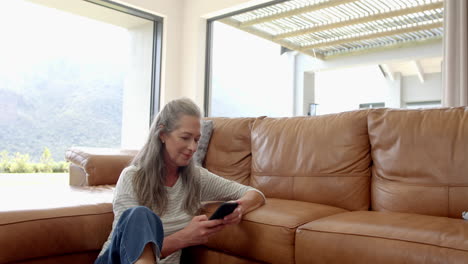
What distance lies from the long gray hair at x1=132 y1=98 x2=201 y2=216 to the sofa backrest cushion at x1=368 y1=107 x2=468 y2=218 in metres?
0.89

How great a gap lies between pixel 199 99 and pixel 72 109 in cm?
128

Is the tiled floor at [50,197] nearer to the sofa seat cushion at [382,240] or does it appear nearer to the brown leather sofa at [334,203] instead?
the brown leather sofa at [334,203]

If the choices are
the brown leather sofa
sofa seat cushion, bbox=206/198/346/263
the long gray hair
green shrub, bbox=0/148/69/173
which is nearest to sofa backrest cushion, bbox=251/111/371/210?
the brown leather sofa

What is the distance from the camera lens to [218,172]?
94.7 inches

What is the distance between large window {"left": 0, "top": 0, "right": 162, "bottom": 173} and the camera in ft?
10.5

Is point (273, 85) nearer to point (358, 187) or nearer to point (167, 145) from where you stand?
point (358, 187)

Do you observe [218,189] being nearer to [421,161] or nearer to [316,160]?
[316,160]

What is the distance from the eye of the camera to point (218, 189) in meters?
1.72

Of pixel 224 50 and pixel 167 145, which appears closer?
pixel 167 145

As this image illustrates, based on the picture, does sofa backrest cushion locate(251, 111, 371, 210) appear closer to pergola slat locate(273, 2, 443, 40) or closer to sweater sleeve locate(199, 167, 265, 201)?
sweater sleeve locate(199, 167, 265, 201)

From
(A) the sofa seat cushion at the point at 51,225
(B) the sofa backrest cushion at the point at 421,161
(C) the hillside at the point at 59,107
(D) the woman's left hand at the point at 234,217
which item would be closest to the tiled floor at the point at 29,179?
(C) the hillside at the point at 59,107

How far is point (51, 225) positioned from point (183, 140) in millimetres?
646

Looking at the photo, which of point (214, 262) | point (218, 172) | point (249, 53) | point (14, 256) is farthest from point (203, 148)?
point (249, 53)

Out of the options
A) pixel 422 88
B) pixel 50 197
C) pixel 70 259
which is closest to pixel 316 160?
pixel 70 259
